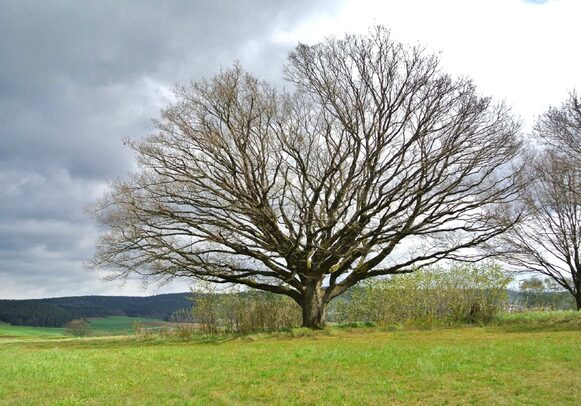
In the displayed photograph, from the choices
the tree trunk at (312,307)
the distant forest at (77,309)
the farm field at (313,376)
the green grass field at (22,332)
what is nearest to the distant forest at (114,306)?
the distant forest at (77,309)

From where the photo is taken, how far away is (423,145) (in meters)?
23.5

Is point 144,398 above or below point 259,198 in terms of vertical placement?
below

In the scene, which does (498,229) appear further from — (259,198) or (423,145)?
(259,198)

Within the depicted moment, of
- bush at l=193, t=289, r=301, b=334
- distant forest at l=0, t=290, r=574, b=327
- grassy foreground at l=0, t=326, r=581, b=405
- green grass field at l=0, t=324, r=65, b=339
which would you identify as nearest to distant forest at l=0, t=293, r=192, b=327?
distant forest at l=0, t=290, r=574, b=327

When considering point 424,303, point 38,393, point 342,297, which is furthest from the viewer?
point 342,297

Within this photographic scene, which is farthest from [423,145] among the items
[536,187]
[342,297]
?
[536,187]

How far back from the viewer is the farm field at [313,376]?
8164 millimetres

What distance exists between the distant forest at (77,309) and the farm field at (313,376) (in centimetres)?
5281

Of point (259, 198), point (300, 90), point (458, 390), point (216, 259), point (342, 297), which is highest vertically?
point (300, 90)

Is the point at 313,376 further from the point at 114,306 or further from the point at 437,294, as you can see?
the point at 114,306

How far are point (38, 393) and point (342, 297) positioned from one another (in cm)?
2054

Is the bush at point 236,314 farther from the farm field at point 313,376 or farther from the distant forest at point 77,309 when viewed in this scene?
the distant forest at point 77,309

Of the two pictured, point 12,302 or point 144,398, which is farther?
point 12,302

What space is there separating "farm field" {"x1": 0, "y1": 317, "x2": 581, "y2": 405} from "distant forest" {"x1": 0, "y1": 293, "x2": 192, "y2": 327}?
173 ft
